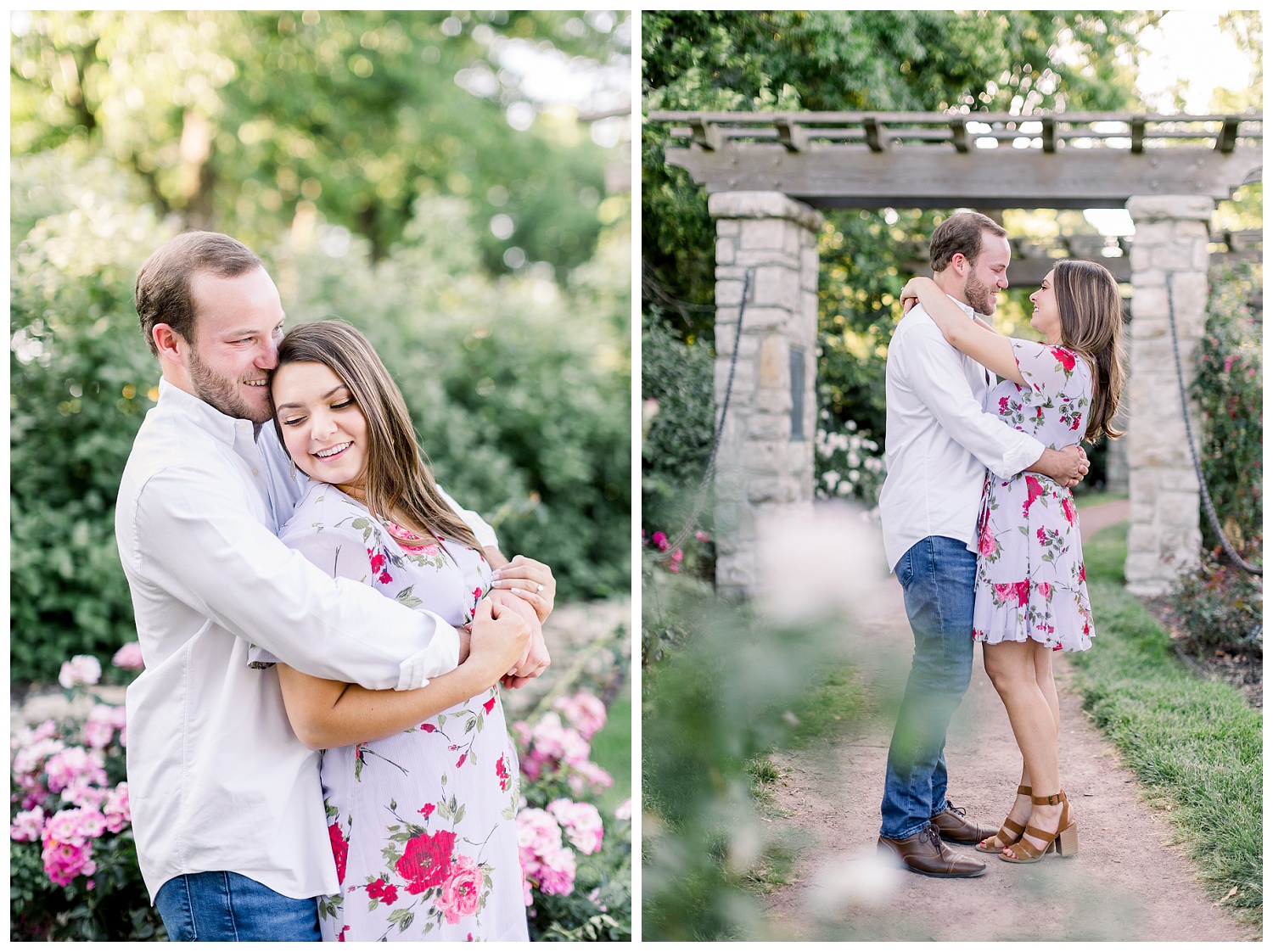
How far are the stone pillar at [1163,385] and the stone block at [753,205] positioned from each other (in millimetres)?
1130

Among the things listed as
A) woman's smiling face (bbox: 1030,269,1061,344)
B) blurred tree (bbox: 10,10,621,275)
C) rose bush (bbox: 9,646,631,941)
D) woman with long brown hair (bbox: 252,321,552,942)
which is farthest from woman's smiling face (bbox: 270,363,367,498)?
blurred tree (bbox: 10,10,621,275)

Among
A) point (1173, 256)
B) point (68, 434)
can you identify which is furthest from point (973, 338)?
point (68, 434)

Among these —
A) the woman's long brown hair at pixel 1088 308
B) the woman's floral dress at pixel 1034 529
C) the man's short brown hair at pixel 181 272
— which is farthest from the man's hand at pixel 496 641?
the woman's long brown hair at pixel 1088 308

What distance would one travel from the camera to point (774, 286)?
3186 millimetres

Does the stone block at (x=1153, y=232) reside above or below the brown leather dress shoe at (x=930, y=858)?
above

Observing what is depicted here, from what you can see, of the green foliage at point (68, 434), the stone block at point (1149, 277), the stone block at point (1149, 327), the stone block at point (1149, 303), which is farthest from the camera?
the green foliage at point (68, 434)

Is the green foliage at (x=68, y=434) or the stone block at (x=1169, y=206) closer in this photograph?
the stone block at (x=1169, y=206)

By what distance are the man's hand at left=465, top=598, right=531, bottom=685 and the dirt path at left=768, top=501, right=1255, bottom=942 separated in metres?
1.16

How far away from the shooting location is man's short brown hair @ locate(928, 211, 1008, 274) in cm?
246

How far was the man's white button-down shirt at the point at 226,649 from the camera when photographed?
5.18 ft

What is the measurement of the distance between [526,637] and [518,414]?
4.09 m

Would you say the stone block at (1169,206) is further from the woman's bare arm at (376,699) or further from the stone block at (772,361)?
the woman's bare arm at (376,699)

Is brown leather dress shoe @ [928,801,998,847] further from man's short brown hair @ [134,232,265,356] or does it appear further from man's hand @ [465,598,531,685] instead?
man's short brown hair @ [134,232,265,356]

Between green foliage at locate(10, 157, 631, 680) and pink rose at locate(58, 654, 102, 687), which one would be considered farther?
green foliage at locate(10, 157, 631, 680)
